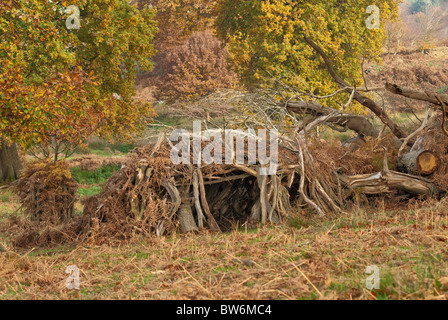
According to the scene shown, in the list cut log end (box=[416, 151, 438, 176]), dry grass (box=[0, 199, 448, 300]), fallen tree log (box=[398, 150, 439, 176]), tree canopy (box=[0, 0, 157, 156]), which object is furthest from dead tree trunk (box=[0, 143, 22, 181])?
cut log end (box=[416, 151, 438, 176])

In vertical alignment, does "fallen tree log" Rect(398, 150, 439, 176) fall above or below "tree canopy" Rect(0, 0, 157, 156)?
below

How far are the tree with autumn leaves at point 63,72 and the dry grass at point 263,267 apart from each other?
10.4ft

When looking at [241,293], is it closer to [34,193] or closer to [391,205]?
[391,205]

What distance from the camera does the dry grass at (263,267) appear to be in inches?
174

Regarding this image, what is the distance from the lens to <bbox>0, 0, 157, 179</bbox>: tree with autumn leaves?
9508mm

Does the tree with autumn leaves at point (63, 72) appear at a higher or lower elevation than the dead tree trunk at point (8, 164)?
higher

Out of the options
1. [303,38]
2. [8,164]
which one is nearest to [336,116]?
[303,38]
